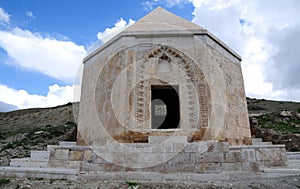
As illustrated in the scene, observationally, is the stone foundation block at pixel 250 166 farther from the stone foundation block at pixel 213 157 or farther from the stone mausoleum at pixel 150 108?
the stone foundation block at pixel 213 157

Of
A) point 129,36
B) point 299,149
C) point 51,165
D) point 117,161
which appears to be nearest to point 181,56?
point 129,36

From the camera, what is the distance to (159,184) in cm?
402

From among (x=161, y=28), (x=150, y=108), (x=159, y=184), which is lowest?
(x=159, y=184)

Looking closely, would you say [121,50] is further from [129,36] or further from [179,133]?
[179,133]

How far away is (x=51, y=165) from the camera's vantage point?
208 inches

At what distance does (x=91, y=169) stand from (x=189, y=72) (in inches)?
A: 154

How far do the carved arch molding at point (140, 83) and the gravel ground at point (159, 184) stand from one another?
2.09 m

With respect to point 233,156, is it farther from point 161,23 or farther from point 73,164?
point 161,23

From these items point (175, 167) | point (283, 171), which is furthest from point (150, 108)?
point (283, 171)

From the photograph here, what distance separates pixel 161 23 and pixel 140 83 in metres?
2.54

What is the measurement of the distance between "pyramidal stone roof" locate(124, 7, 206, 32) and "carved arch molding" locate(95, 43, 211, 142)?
73 cm

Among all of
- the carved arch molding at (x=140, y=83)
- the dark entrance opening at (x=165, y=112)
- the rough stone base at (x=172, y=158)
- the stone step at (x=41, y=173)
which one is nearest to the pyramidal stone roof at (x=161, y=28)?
the carved arch molding at (x=140, y=83)

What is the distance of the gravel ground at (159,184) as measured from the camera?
3951 mm

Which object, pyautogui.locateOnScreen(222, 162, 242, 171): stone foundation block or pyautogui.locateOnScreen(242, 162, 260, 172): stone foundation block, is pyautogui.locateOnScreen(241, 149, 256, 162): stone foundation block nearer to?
pyautogui.locateOnScreen(242, 162, 260, 172): stone foundation block
